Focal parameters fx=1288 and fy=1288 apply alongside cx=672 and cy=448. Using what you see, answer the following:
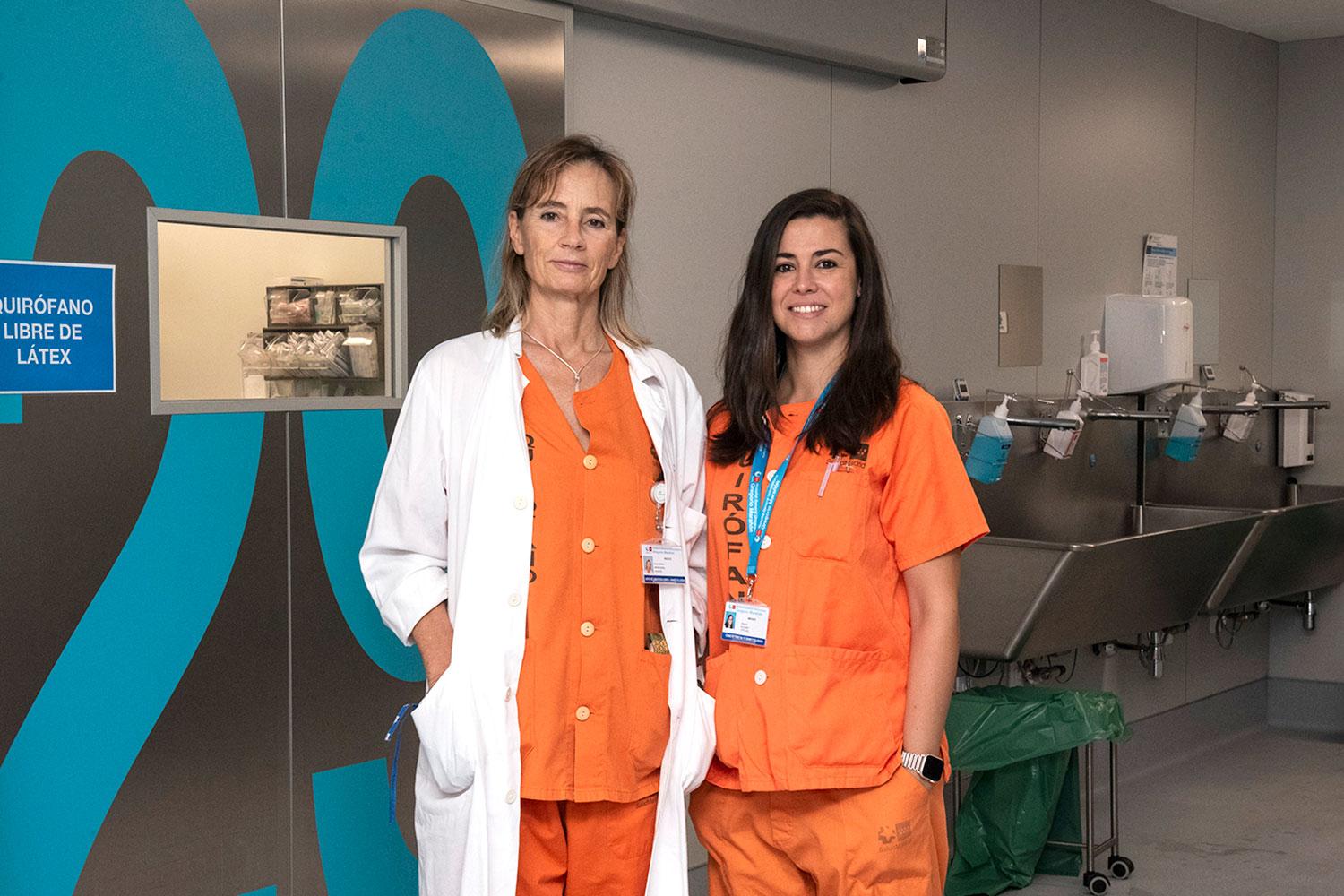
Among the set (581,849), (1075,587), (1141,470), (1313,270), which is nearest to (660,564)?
(581,849)

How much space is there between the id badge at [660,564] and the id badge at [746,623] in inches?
4.4

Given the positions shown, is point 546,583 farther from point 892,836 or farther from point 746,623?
point 892,836

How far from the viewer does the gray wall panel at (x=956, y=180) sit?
3850 mm

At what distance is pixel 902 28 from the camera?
3.69 metres

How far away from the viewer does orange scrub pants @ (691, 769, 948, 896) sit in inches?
72.1

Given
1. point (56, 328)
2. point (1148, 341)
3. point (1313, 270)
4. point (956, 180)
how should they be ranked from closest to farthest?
point (56, 328), point (956, 180), point (1148, 341), point (1313, 270)

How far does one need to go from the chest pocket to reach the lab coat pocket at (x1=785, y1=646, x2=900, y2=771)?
0.14 m

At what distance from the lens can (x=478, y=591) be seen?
170cm

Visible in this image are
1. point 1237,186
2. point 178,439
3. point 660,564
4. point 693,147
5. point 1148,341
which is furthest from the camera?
point 1237,186

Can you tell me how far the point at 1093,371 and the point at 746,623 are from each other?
318 cm

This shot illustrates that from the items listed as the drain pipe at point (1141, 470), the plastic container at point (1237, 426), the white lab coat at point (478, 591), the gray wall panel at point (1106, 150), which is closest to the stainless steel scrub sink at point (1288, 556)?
the drain pipe at point (1141, 470)

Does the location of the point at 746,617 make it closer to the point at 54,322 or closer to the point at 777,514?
the point at 777,514

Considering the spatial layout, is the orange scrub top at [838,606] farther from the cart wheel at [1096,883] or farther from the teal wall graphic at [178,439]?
the cart wheel at [1096,883]

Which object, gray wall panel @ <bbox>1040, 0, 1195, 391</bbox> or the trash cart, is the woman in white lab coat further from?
gray wall panel @ <bbox>1040, 0, 1195, 391</bbox>
